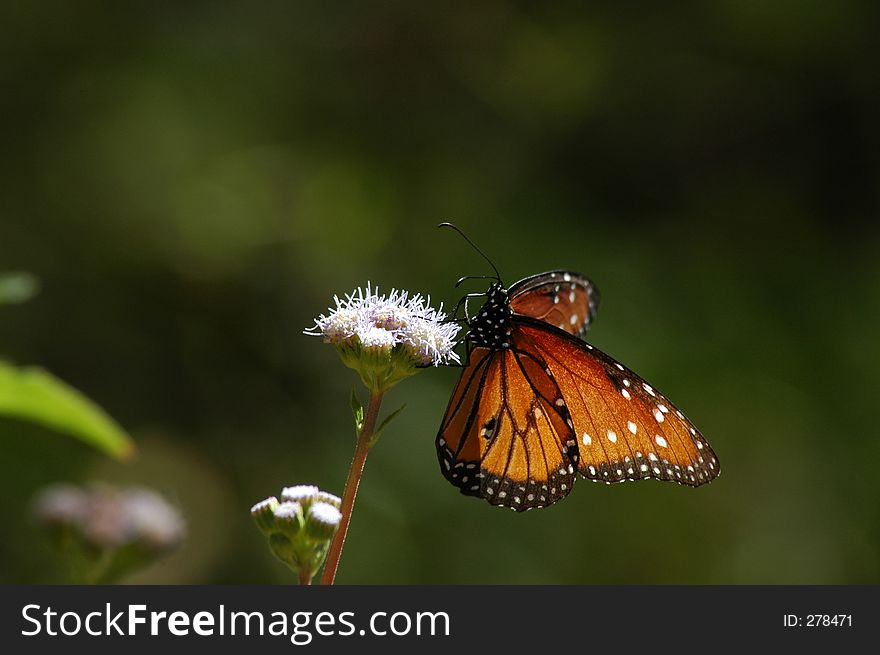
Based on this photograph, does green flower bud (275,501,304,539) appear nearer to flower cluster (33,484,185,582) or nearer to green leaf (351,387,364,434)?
green leaf (351,387,364,434)

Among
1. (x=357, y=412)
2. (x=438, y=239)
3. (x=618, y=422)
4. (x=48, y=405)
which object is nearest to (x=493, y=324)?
(x=618, y=422)

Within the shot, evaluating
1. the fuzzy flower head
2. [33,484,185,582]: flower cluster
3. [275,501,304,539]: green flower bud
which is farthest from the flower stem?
[33,484,185,582]: flower cluster

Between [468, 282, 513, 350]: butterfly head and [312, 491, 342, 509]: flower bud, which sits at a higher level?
[468, 282, 513, 350]: butterfly head

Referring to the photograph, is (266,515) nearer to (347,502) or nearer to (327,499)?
(327,499)

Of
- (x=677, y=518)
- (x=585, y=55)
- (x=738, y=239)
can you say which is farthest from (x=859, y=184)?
(x=677, y=518)

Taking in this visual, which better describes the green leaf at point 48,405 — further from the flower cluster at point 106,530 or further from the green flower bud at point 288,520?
the flower cluster at point 106,530

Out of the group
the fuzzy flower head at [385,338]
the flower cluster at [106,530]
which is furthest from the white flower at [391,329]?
the flower cluster at [106,530]

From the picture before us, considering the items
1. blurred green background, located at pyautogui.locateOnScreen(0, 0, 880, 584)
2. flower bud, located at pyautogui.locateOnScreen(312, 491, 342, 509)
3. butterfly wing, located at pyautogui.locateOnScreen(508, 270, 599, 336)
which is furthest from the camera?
blurred green background, located at pyautogui.locateOnScreen(0, 0, 880, 584)
